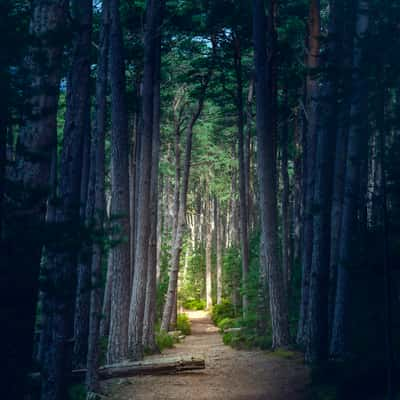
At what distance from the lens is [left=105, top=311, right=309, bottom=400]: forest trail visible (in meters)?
10.8

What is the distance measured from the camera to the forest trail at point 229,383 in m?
10.8

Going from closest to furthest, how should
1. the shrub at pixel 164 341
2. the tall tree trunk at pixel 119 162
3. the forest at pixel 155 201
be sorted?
the forest at pixel 155 201
the tall tree trunk at pixel 119 162
the shrub at pixel 164 341

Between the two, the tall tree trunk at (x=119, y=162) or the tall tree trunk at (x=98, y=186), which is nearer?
the tall tree trunk at (x=98, y=186)

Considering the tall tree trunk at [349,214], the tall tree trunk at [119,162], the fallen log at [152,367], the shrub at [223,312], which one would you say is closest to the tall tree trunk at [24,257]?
the tall tree trunk at [349,214]

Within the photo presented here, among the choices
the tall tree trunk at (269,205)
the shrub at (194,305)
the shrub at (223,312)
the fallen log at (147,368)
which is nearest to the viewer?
the fallen log at (147,368)

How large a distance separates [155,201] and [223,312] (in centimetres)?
1552

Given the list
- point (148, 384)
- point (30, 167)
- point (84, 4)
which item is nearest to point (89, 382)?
point (148, 384)

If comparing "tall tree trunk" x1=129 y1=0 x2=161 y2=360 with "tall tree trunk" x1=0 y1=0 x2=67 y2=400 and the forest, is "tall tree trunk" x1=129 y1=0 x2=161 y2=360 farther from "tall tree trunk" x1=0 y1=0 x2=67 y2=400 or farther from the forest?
"tall tree trunk" x1=0 y1=0 x2=67 y2=400

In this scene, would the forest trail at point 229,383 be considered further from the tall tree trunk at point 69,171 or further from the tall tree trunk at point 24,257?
the tall tree trunk at point 24,257

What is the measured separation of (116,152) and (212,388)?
18.3ft

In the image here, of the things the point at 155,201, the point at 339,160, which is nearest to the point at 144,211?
the point at 339,160

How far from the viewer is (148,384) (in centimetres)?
1177

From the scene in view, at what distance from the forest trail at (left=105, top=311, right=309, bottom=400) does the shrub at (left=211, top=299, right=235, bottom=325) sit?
1886 centimetres

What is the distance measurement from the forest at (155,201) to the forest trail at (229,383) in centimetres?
7
